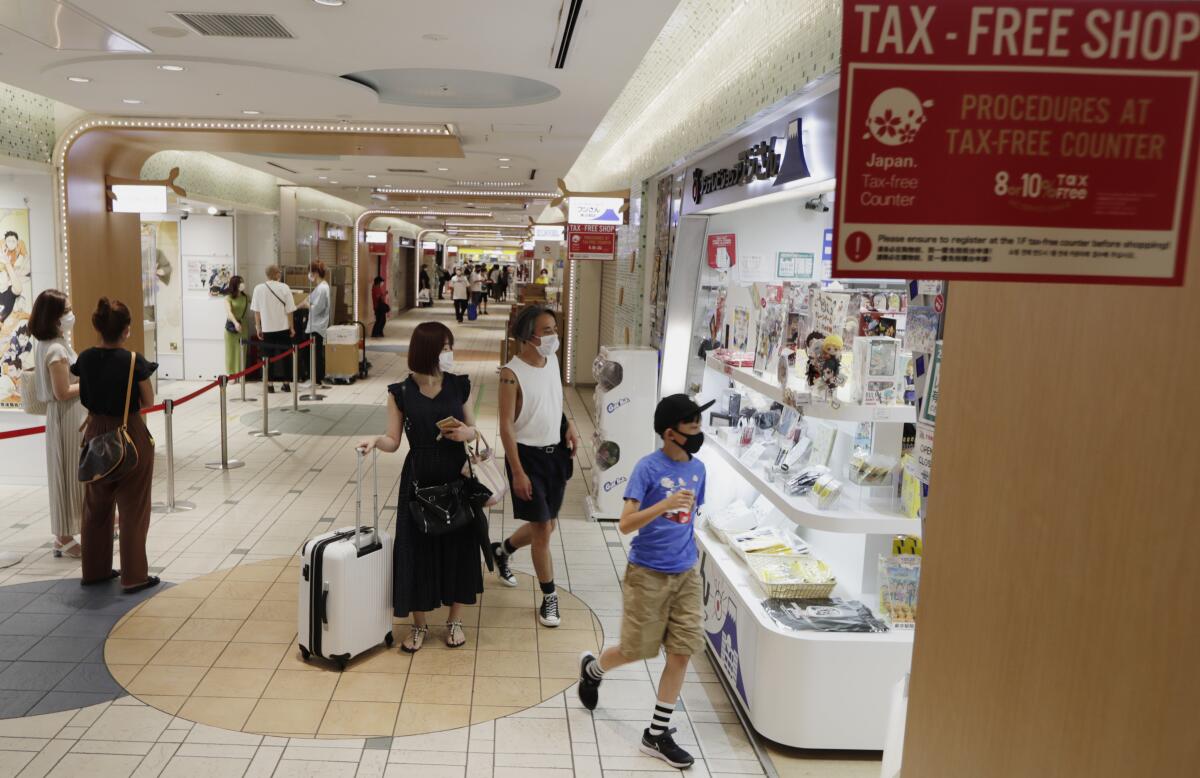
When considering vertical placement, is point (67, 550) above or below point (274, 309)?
below

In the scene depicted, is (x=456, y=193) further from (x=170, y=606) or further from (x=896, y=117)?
(x=896, y=117)

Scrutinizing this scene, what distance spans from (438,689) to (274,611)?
1.33 meters

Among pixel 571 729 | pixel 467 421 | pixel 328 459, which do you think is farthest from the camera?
pixel 328 459

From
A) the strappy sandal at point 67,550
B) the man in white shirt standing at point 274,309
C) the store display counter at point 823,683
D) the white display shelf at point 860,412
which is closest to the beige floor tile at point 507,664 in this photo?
the store display counter at point 823,683

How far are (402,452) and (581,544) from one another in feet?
10.7

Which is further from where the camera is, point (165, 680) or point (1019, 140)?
point (165, 680)

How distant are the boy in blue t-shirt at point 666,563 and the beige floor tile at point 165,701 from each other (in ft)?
6.36

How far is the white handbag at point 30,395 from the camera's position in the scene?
5.34 m

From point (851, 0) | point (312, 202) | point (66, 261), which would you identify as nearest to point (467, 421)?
point (851, 0)

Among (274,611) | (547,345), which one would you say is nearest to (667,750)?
(547,345)

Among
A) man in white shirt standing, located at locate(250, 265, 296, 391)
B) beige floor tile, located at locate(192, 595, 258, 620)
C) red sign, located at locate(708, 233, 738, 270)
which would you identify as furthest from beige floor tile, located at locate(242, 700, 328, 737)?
man in white shirt standing, located at locate(250, 265, 296, 391)

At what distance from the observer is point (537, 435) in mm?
4609

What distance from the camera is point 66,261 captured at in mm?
7648

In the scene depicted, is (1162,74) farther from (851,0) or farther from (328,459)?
(328,459)
